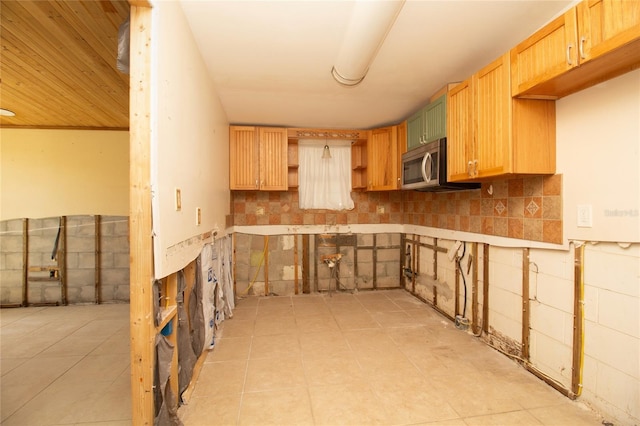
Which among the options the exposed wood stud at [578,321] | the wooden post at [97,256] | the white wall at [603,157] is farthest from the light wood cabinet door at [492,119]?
the wooden post at [97,256]

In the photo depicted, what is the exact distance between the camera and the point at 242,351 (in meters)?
2.36

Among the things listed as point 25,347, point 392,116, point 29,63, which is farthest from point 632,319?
point 25,347

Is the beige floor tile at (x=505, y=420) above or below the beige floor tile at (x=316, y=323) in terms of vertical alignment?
below

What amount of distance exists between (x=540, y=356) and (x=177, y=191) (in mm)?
2731

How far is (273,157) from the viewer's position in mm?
3592

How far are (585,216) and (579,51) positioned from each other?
3.11 feet

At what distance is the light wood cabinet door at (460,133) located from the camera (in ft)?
7.00

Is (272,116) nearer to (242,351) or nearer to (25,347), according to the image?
(242,351)

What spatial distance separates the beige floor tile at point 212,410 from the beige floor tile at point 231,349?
0.46 m

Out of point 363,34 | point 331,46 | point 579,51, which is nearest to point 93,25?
point 331,46

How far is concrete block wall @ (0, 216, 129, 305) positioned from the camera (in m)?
3.48

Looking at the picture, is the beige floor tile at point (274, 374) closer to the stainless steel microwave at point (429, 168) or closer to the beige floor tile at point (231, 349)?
the beige floor tile at point (231, 349)

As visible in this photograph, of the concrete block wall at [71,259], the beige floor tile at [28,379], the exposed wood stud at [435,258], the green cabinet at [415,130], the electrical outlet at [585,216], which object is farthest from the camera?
the concrete block wall at [71,259]

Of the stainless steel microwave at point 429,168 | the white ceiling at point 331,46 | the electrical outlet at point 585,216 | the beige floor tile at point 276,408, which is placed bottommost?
the beige floor tile at point 276,408
